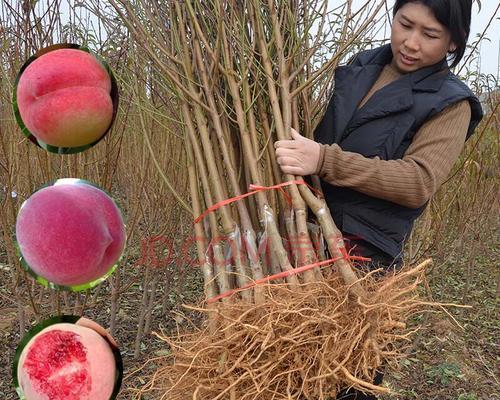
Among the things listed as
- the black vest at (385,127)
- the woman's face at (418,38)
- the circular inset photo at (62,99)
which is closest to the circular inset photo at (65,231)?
the circular inset photo at (62,99)

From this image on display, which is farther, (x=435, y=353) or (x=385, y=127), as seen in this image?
(x=435, y=353)

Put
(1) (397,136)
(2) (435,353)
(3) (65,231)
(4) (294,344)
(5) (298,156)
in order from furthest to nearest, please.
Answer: (2) (435,353) → (1) (397,136) → (5) (298,156) → (4) (294,344) → (3) (65,231)

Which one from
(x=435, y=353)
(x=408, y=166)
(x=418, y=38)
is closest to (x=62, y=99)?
(x=408, y=166)

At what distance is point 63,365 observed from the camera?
0.54 m

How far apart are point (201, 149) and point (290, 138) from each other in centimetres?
23

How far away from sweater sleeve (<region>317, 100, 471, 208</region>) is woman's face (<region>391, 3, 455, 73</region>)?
15 cm

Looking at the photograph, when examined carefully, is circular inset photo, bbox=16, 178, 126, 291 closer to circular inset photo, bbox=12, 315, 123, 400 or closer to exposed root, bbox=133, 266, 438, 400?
circular inset photo, bbox=12, 315, 123, 400

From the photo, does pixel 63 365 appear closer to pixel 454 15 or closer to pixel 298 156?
pixel 298 156

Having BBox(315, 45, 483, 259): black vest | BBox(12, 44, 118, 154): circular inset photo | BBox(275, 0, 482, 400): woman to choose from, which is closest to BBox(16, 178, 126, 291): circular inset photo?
BBox(12, 44, 118, 154): circular inset photo

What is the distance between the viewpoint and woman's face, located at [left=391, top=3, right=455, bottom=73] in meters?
1.25

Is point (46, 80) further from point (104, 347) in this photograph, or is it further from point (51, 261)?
point (104, 347)

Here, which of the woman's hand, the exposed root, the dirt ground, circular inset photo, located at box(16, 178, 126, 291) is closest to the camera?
circular inset photo, located at box(16, 178, 126, 291)

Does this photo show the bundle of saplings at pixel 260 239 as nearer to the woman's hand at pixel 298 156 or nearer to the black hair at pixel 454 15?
the woman's hand at pixel 298 156

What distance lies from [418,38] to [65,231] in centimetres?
106
